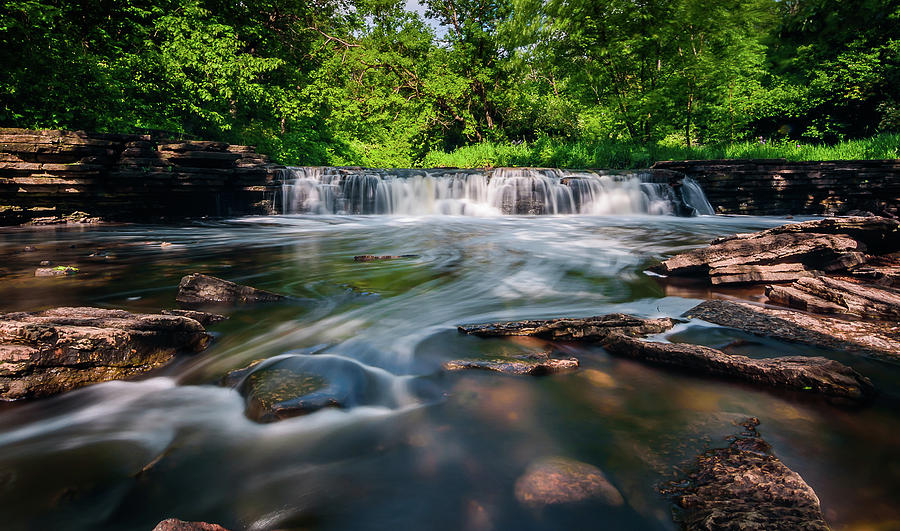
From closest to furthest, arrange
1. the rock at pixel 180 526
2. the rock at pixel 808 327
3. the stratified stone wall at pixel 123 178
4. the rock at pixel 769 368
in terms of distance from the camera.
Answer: the rock at pixel 180 526, the rock at pixel 769 368, the rock at pixel 808 327, the stratified stone wall at pixel 123 178

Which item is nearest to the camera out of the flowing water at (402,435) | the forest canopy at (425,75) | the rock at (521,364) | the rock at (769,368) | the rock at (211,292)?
the flowing water at (402,435)

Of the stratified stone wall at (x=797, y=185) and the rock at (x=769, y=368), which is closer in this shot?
the rock at (x=769, y=368)

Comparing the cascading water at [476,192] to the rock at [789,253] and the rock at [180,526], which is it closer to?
the rock at [789,253]

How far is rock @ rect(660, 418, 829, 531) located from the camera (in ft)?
4.45

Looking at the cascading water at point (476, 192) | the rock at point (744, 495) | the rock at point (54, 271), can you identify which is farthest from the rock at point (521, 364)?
the cascading water at point (476, 192)

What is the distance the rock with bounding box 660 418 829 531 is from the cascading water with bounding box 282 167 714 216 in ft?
46.6

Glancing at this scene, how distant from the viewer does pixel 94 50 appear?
16.1m

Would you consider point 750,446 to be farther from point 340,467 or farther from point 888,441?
point 340,467

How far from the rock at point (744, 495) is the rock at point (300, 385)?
164cm

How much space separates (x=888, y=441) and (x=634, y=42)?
21199 mm

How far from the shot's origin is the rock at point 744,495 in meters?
1.36

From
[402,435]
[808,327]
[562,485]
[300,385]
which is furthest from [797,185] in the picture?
[300,385]

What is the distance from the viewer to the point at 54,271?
5.53 meters

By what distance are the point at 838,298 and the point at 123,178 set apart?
15.6 m
